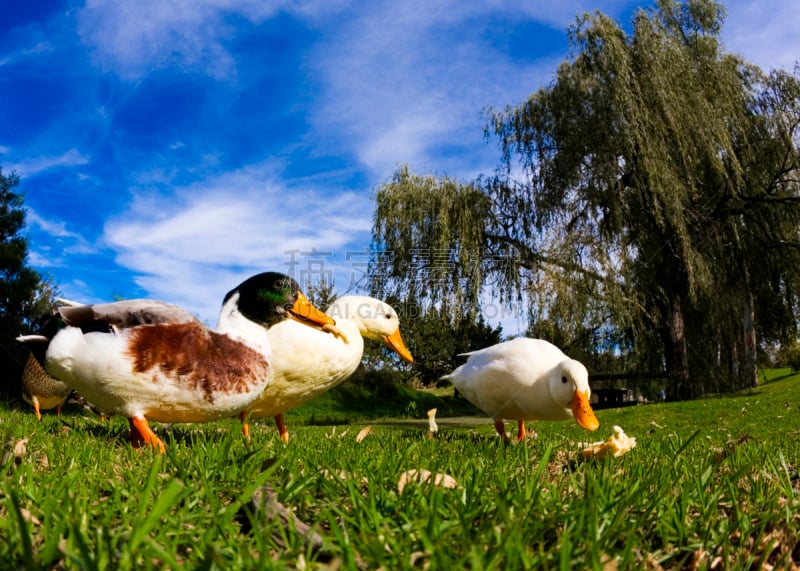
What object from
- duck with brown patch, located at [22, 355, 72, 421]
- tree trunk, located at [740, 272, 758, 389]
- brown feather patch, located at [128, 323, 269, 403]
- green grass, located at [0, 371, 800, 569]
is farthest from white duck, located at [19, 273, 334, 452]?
tree trunk, located at [740, 272, 758, 389]

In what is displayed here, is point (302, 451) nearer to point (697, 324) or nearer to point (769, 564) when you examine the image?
point (769, 564)

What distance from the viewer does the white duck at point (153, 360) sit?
3.23 metres

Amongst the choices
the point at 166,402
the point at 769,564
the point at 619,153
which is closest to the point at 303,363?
the point at 166,402

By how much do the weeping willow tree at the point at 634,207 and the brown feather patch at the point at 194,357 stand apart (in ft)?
43.1

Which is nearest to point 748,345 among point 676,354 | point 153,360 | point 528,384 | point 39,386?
point 676,354

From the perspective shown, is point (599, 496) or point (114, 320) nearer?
point (599, 496)

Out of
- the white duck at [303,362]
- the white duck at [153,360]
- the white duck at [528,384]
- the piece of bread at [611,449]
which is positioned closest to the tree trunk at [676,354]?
the white duck at [528,384]

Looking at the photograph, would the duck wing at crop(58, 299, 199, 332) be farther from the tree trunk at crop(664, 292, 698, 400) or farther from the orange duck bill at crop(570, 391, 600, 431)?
the tree trunk at crop(664, 292, 698, 400)

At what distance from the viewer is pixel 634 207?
A: 59.9 feet

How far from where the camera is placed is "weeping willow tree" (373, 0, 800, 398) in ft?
54.1

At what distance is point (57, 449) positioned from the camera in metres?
3.13

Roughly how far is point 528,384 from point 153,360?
10.0ft

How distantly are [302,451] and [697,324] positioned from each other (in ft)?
65.3

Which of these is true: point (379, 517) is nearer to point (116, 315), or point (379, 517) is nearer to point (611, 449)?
point (611, 449)
